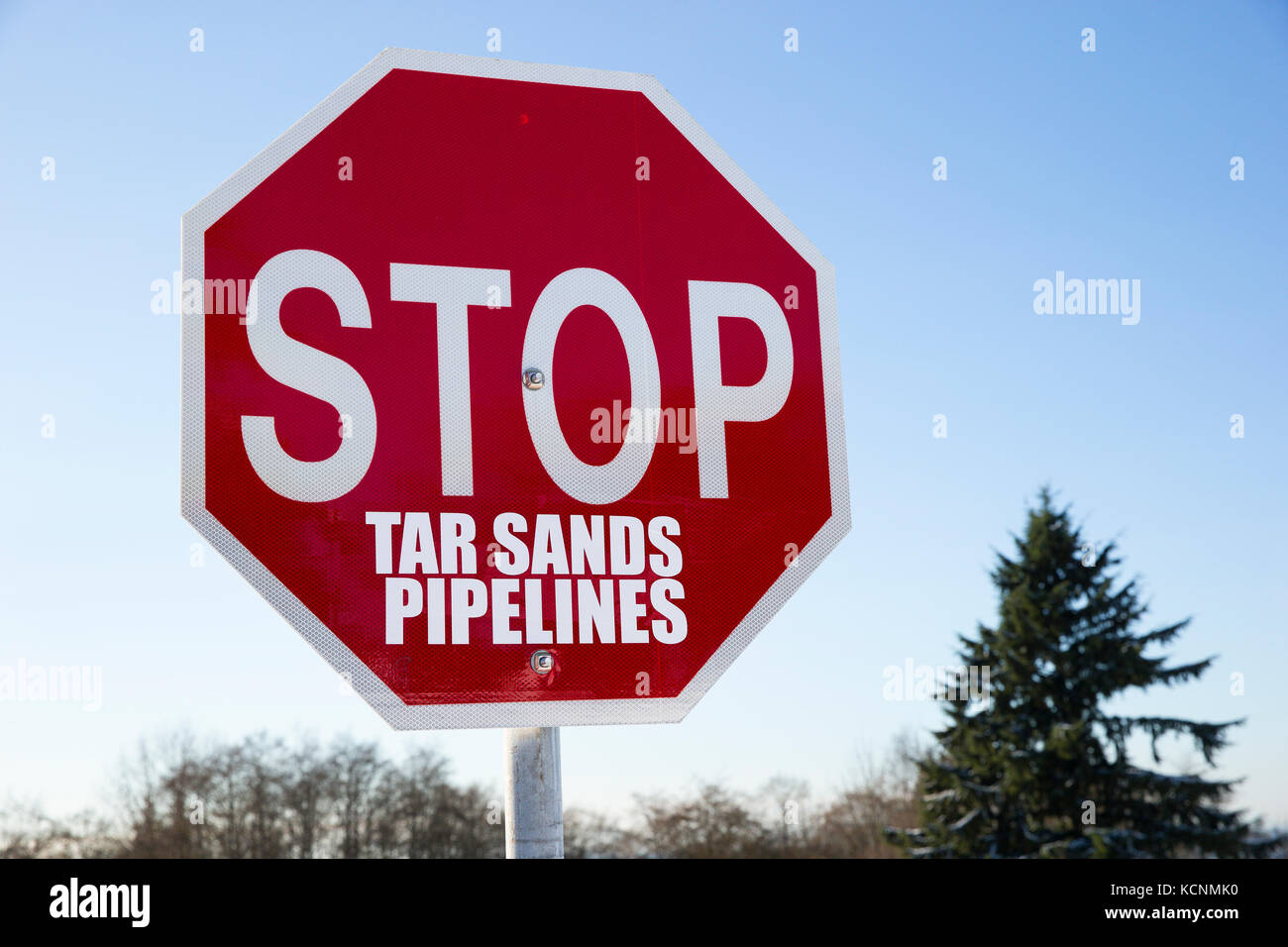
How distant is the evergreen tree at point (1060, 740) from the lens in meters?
29.4

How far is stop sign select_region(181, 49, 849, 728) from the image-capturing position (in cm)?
210

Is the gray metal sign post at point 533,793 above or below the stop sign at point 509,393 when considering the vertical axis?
below

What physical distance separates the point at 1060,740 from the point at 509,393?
2943 cm

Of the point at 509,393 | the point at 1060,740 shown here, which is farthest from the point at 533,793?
the point at 1060,740

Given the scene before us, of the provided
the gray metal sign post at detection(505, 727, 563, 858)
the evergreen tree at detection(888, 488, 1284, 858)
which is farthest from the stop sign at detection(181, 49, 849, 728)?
the evergreen tree at detection(888, 488, 1284, 858)

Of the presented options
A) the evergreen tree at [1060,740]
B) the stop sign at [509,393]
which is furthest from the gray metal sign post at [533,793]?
the evergreen tree at [1060,740]

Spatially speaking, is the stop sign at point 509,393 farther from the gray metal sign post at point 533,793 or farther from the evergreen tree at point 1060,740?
the evergreen tree at point 1060,740

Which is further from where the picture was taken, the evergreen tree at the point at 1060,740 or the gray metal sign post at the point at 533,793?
the evergreen tree at the point at 1060,740

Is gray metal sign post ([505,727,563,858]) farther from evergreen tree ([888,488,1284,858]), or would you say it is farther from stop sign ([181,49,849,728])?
evergreen tree ([888,488,1284,858])

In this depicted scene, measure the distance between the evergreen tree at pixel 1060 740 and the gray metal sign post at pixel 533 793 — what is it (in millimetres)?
28416

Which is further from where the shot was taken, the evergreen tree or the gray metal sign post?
the evergreen tree

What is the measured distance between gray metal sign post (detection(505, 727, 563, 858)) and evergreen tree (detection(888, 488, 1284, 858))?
28416 mm
